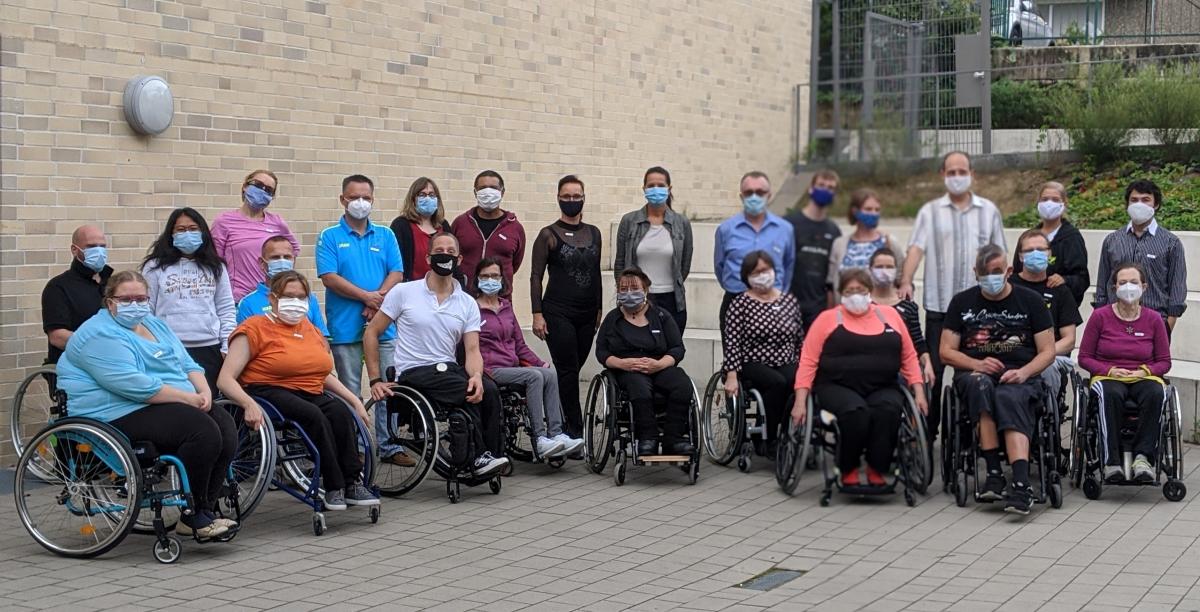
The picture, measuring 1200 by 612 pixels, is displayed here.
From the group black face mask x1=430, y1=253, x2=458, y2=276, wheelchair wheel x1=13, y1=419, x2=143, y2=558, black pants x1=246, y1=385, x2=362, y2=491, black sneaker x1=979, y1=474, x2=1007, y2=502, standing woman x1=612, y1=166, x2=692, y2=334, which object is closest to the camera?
wheelchair wheel x1=13, y1=419, x2=143, y2=558

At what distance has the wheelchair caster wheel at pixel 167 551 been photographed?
6488 millimetres

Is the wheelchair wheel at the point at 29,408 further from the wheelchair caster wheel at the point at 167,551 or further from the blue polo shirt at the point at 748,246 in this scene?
the blue polo shirt at the point at 748,246

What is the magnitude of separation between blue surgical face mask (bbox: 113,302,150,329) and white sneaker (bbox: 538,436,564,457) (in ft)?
8.63

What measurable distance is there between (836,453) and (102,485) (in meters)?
3.75

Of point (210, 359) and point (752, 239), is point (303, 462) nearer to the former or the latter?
point (210, 359)

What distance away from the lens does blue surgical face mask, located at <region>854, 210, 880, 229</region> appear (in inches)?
285

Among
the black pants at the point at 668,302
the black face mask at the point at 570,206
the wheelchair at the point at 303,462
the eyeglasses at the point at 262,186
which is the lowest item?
the wheelchair at the point at 303,462

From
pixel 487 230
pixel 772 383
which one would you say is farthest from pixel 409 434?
pixel 772 383

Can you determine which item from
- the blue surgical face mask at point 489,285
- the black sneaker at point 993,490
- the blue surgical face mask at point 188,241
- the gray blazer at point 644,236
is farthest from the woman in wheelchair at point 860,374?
the blue surgical face mask at point 188,241

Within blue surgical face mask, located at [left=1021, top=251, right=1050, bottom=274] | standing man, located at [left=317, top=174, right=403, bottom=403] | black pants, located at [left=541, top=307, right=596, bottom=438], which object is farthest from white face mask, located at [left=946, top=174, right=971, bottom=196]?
standing man, located at [left=317, top=174, right=403, bottom=403]

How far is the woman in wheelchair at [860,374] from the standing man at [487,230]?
2053 mm

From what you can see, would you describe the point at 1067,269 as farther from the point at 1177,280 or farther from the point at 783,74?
the point at 783,74

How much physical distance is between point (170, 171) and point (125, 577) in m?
3.75

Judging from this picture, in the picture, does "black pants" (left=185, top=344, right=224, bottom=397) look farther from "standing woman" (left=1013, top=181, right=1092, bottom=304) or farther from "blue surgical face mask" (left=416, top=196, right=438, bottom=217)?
"standing woman" (left=1013, top=181, right=1092, bottom=304)
